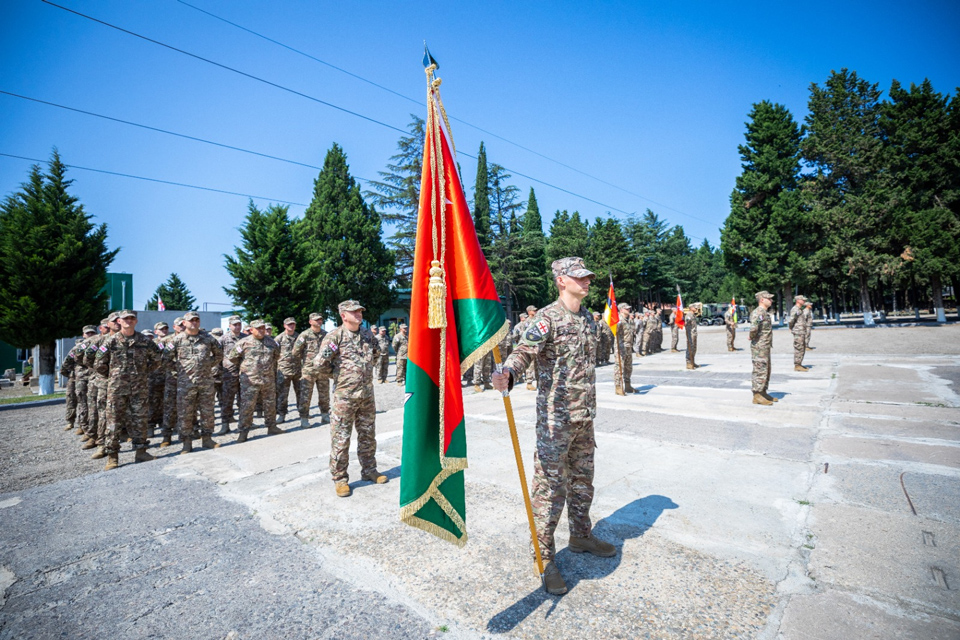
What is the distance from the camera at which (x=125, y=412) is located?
6996 mm

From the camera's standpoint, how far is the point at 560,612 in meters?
2.74

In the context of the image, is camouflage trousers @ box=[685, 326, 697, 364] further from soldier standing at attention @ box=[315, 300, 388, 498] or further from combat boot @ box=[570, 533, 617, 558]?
combat boot @ box=[570, 533, 617, 558]

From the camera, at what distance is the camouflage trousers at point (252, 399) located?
8117 mm

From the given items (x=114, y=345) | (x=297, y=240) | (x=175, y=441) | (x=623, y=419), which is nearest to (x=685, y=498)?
(x=623, y=419)

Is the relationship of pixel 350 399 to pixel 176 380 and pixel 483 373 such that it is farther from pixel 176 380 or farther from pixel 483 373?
pixel 483 373

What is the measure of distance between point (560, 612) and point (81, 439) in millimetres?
10833

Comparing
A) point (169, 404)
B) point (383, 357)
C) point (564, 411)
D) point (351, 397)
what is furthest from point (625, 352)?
point (169, 404)

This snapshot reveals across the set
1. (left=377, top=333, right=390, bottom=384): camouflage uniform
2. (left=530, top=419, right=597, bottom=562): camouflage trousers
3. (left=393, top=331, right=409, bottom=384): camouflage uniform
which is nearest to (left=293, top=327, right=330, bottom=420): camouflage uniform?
(left=377, top=333, right=390, bottom=384): camouflage uniform

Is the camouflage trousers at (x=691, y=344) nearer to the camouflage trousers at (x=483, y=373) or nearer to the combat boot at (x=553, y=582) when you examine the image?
the camouflage trousers at (x=483, y=373)

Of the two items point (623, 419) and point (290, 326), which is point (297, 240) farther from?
point (623, 419)

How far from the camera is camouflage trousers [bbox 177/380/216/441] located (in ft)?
24.9

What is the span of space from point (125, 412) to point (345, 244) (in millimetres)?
25761

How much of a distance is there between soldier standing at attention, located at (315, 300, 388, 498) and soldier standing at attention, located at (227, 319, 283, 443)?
3319 millimetres

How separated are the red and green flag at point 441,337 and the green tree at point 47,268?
2423cm
